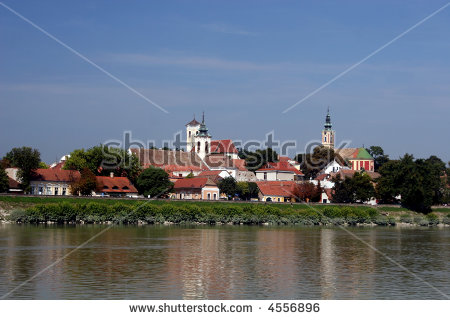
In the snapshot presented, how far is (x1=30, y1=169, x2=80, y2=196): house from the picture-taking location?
93062 mm

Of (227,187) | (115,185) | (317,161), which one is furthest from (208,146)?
(115,185)

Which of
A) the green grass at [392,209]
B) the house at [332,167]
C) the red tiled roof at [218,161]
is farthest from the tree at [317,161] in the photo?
the green grass at [392,209]

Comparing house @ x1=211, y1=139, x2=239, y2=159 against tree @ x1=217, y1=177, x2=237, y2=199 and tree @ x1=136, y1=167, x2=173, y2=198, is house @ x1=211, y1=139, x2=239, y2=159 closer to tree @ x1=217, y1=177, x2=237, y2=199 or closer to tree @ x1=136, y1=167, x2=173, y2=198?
tree @ x1=217, y1=177, x2=237, y2=199

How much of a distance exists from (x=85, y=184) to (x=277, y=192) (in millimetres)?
35209

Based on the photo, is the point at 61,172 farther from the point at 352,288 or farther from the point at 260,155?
the point at 352,288

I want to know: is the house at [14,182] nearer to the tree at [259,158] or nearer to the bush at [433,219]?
the bush at [433,219]

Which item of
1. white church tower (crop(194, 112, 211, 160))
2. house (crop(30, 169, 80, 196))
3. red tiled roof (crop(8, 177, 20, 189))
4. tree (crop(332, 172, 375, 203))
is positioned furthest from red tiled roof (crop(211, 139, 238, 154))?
red tiled roof (crop(8, 177, 20, 189))

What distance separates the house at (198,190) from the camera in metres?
105

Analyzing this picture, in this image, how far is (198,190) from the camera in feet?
346

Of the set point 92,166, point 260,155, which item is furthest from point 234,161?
point 92,166

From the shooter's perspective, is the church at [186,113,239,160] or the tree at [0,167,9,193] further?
the church at [186,113,239,160]

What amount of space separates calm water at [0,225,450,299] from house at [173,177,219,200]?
Answer: 173 ft

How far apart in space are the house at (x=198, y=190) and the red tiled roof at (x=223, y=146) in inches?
2206
